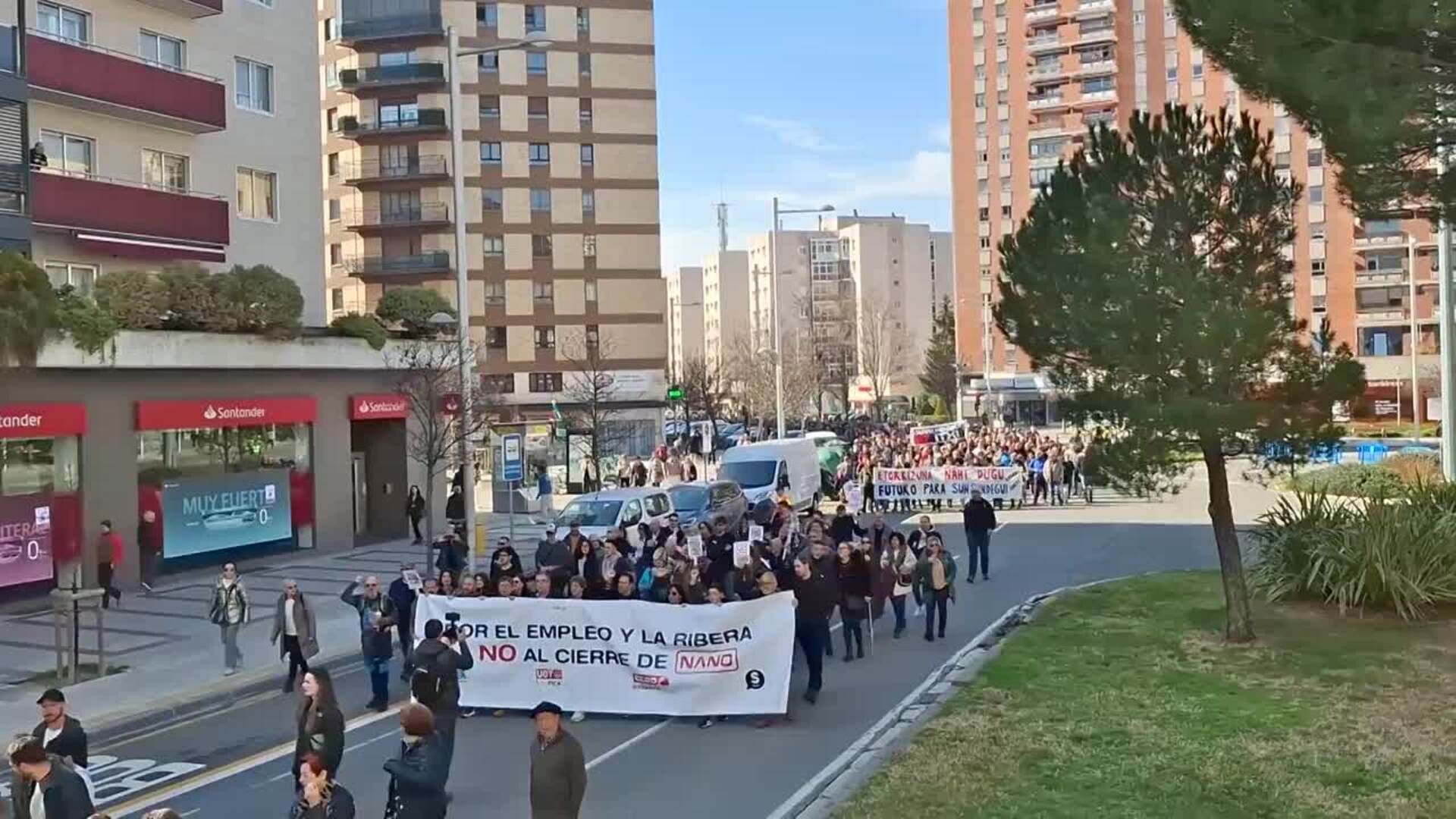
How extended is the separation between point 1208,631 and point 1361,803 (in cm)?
739

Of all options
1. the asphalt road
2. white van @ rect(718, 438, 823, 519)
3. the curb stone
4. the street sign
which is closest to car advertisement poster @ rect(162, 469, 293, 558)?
the street sign

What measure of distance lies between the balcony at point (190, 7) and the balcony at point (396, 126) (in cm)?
3604

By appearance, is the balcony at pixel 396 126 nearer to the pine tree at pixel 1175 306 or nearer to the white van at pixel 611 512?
the white van at pixel 611 512

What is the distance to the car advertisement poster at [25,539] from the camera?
2283 centimetres

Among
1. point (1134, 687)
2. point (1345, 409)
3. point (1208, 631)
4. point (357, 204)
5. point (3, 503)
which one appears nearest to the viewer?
point (1134, 687)

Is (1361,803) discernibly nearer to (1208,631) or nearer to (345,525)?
(1208,631)

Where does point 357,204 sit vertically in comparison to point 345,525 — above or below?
above

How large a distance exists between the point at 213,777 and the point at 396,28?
61373 millimetres

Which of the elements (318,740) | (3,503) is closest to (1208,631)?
(318,740)

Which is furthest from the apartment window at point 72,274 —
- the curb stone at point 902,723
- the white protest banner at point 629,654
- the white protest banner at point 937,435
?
the white protest banner at point 937,435

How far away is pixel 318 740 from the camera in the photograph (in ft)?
30.5

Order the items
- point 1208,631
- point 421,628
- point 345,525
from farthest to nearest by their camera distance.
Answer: point 345,525 < point 1208,631 < point 421,628

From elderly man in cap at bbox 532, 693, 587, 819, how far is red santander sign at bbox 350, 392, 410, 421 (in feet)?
79.8

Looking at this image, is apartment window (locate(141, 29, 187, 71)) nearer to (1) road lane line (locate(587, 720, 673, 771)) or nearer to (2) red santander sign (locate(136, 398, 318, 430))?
(2) red santander sign (locate(136, 398, 318, 430))
